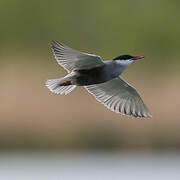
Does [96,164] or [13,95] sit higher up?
[13,95]

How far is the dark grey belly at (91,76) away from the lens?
832 centimetres

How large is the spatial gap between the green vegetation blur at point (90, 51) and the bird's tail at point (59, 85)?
179 inches

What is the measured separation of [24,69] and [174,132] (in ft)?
11.3

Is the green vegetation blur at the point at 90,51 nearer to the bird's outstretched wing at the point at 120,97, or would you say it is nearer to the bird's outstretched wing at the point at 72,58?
the bird's outstretched wing at the point at 120,97

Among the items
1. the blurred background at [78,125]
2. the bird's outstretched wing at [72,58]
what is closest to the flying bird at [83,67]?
the bird's outstretched wing at [72,58]

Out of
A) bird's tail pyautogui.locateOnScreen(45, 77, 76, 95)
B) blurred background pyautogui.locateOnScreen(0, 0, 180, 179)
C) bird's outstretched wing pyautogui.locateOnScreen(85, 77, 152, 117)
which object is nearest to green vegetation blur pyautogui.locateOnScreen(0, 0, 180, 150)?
blurred background pyautogui.locateOnScreen(0, 0, 180, 179)

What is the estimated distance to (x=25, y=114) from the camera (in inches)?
531

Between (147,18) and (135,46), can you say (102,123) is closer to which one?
(135,46)

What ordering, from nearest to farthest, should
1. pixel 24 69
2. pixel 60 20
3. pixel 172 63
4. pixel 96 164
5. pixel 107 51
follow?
pixel 96 164
pixel 24 69
pixel 172 63
pixel 107 51
pixel 60 20

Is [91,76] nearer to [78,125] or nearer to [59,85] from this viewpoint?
[59,85]

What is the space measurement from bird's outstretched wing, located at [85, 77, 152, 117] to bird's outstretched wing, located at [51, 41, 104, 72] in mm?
919

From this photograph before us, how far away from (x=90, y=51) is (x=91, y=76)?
10946 millimetres

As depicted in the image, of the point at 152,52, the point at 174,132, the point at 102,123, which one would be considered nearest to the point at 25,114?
the point at 102,123

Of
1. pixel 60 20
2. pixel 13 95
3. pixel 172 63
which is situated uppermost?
pixel 60 20
